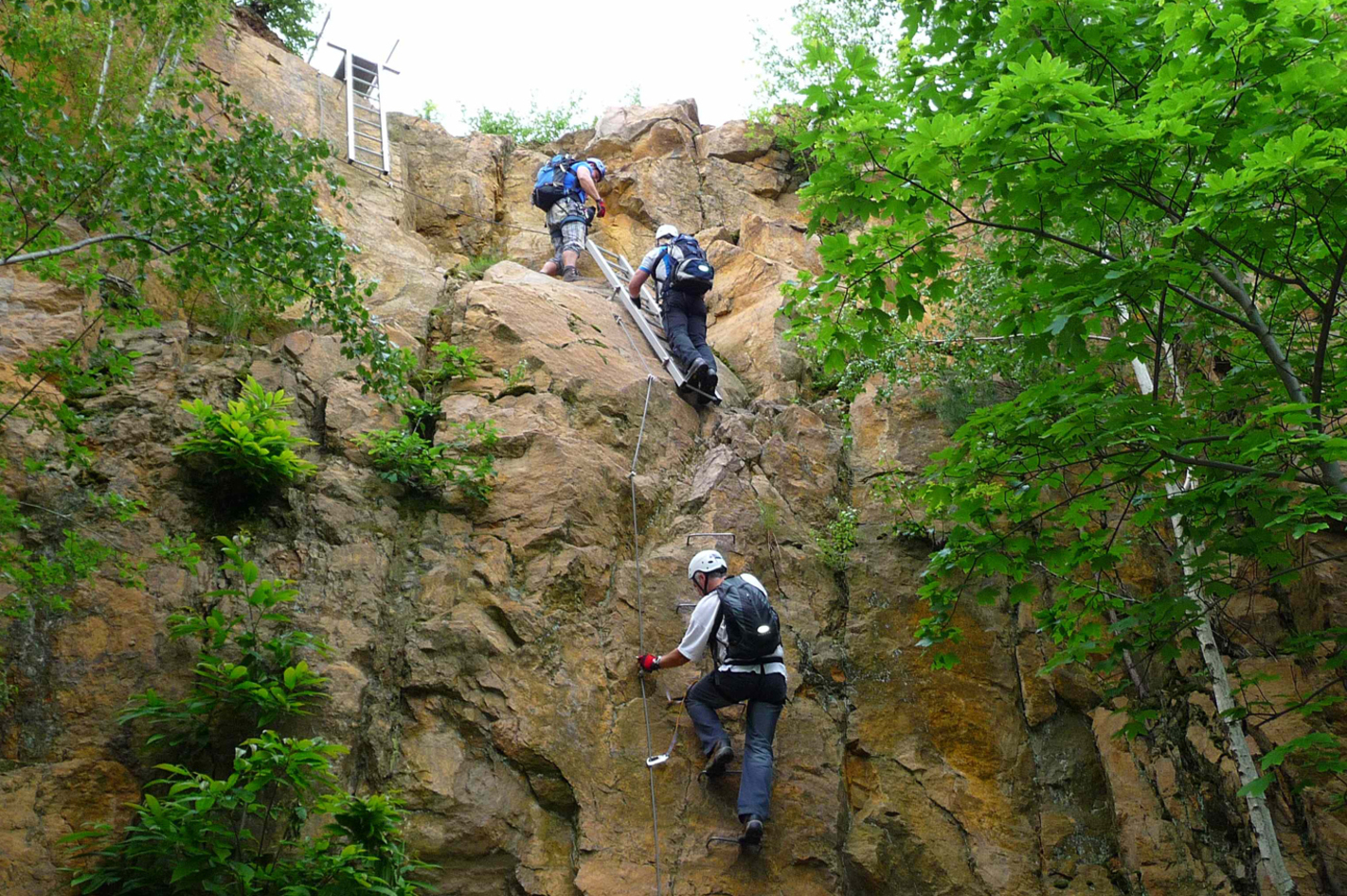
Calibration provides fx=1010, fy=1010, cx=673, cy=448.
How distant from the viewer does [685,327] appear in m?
11.3

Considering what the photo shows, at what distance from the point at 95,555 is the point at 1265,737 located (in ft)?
27.5

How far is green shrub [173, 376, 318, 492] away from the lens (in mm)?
7543

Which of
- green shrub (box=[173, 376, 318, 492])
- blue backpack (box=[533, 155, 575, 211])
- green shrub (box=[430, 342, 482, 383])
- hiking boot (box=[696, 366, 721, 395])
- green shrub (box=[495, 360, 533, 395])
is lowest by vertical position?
green shrub (box=[173, 376, 318, 492])

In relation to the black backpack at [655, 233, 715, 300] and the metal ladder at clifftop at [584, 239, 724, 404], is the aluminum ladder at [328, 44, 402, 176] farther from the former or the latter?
the black backpack at [655, 233, 715, 300]

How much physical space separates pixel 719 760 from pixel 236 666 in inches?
134

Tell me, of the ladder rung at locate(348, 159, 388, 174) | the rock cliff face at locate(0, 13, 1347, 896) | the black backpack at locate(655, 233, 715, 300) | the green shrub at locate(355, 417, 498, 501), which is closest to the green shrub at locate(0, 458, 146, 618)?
the rock cliff face at locate(0, 13, 1347, 896)

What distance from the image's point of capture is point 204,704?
6.46 metres

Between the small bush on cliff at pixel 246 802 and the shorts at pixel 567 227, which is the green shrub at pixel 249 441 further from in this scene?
the shorts at pixel 567 227

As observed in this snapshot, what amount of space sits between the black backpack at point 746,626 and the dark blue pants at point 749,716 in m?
0.13

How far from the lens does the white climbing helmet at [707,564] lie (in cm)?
803

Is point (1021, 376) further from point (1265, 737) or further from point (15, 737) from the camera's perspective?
point (15, 737)

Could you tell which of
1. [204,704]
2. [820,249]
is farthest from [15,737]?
[820,249]

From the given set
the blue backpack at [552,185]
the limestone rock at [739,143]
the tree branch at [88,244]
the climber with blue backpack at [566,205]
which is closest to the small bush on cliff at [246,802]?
the tree branch at [88,244]

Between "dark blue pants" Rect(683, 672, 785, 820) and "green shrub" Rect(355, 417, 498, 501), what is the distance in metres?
2.59
